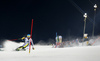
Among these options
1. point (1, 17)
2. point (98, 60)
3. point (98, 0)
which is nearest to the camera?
point (98, 60)

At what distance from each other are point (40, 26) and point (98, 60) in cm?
2081

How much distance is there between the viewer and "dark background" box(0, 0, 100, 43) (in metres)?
20.9

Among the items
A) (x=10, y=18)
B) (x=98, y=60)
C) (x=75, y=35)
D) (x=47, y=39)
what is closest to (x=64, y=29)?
(x=75, y=35)

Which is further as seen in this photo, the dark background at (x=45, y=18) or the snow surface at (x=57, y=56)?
the dark background at (x=45, y=18)

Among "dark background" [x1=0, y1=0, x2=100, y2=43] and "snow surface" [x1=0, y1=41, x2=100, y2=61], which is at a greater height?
"dark background" [x1=0, y1=0, x2=100, y2=43]

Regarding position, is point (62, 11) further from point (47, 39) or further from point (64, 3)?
point (47, 39)

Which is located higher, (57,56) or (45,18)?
(45,18)

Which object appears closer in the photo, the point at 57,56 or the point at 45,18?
the point at 57,56

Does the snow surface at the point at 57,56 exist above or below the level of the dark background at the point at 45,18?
below

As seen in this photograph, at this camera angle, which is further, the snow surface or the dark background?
the dark background

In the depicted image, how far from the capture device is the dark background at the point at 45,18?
20859 millimetres

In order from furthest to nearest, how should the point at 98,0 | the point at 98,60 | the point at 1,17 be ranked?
the point at 98,0, the point at 1,17, the point at 98,60

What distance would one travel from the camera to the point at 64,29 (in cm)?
2689

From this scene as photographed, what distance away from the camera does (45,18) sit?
25.8 meters
